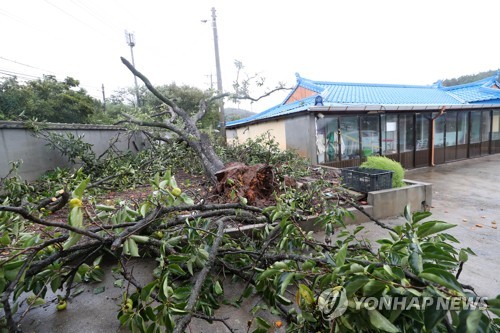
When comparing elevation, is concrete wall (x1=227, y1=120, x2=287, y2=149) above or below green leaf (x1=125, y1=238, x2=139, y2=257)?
above

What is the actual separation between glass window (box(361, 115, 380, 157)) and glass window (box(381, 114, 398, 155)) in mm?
290

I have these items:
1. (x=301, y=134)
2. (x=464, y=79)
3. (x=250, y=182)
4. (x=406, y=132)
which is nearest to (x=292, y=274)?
(x=250, y=182)

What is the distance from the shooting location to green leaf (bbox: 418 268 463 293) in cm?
60

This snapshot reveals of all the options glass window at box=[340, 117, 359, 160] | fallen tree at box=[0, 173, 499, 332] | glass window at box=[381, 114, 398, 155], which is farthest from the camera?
glass window at box=[381, 114, 398, 155]

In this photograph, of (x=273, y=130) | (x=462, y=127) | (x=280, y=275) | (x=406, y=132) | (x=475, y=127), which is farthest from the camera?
(x=475, y=127)

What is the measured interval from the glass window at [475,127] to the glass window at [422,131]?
2.67m

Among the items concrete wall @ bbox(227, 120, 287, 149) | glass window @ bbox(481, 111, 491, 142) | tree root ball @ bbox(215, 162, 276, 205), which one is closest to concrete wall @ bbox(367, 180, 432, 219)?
tree root ball @ bbox(215, 162, 276, 205)

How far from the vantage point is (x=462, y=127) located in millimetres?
9750

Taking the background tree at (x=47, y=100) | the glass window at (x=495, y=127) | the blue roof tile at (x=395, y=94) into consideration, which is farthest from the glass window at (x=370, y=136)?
the background tree at (x=47, y=100)

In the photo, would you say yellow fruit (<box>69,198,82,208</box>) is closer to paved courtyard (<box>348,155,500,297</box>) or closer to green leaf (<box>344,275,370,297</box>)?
green leaf (<box>344,275,370,297</box>)

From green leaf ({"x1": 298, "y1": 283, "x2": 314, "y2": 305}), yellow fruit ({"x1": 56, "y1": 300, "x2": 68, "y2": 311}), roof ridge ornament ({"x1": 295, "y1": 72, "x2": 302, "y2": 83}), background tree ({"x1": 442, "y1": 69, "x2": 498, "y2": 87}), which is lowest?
yellow fruit ({"x1": 56, "y1": 300, "x2": 68, "y2": 311})

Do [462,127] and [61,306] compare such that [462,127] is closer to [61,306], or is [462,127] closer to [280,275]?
[280,275]

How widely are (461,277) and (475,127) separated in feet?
36.8

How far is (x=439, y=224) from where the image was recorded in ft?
2.73
